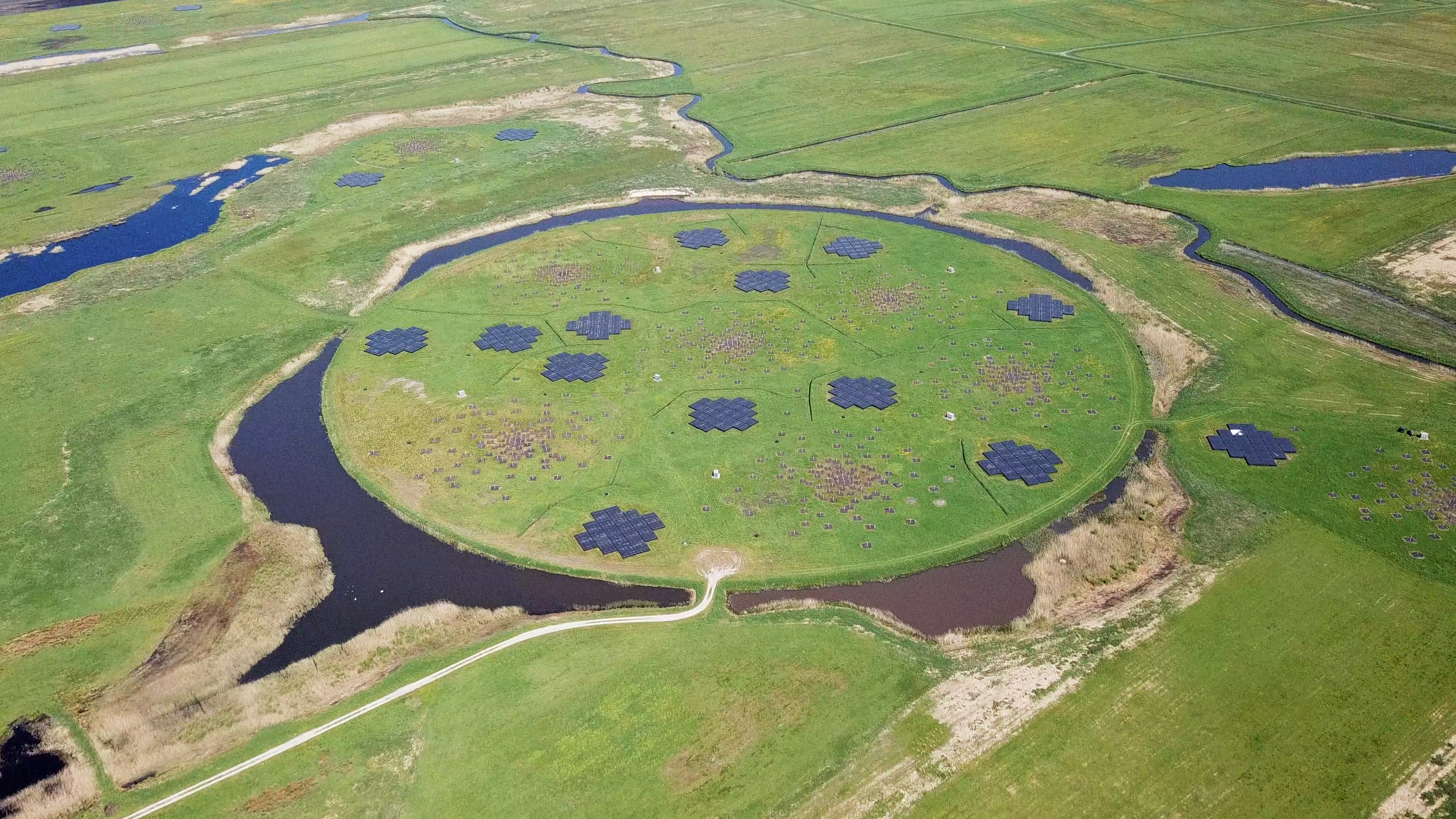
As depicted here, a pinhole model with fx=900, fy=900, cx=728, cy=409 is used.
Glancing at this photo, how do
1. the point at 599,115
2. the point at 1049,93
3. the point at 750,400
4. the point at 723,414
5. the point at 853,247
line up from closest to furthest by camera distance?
the point at 723,414, the point at 750,400, the point at 853,247, the point at 599,115, the point at 1049,93

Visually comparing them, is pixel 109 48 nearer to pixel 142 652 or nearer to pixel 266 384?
pixel 266 384

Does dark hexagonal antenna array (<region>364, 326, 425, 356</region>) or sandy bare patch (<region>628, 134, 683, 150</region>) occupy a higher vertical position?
sandy bare patch (<region>628, 134, 683, 150</region>)

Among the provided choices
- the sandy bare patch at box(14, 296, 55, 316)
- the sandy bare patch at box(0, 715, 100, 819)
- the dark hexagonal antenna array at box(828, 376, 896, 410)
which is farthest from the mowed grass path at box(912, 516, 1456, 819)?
the sandy bare patch at box(14, 296, 55, 316)

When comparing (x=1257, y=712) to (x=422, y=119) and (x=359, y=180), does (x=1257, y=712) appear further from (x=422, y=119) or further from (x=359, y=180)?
(x=422, y=119)

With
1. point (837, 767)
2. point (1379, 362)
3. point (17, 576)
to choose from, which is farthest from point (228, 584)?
point (1379, 362)

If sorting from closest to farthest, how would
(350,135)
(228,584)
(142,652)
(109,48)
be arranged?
(142,652)
(228,584)
(350,135)
(109,48)

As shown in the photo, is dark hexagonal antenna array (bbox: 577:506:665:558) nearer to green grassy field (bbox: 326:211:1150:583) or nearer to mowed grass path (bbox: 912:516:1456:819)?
green grassy field (bbox: 326:211:1150:583)

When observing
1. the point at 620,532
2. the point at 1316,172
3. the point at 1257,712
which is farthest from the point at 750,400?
the point at 1316,172
